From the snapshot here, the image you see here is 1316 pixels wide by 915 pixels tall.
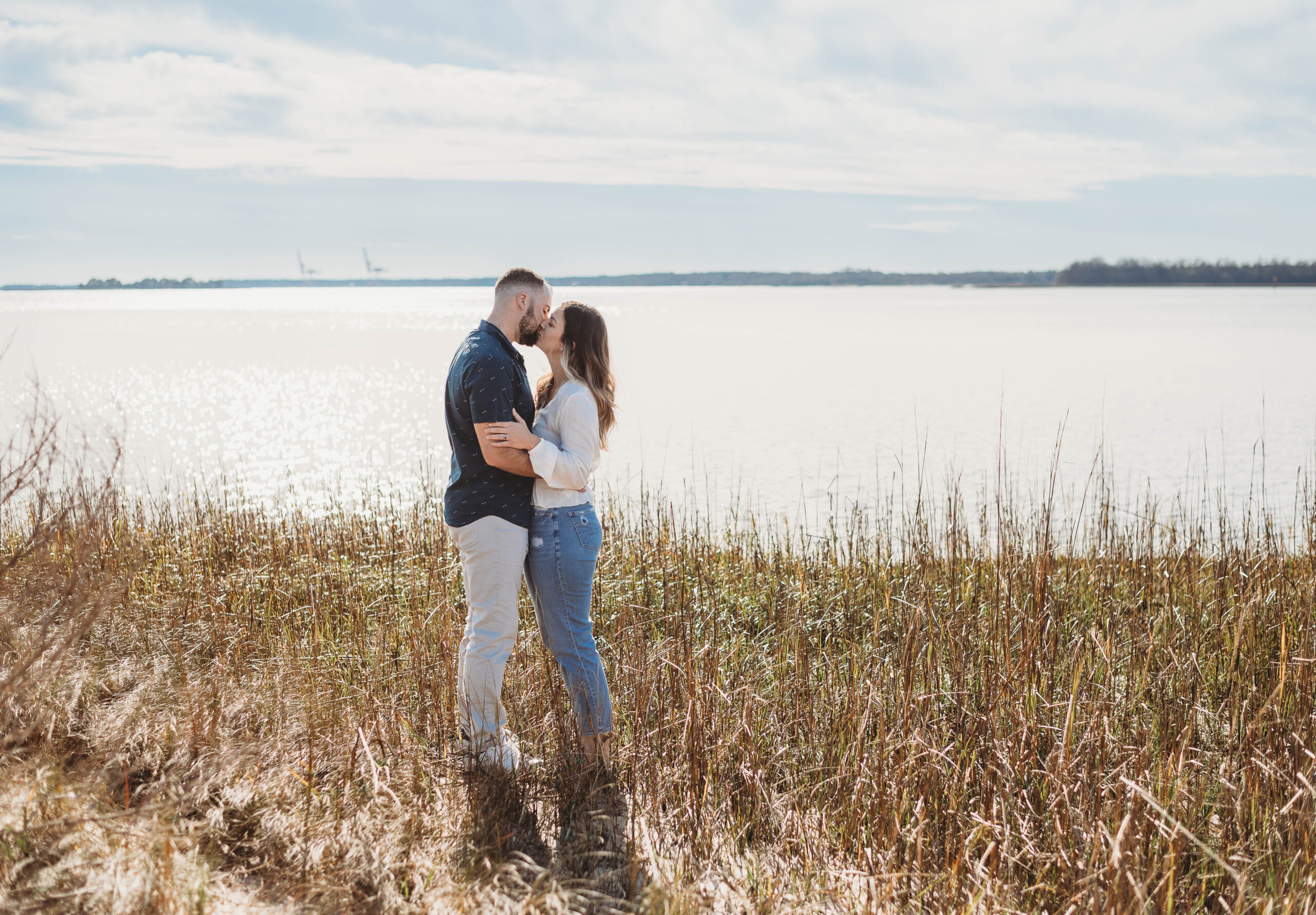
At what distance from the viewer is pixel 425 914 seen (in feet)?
8.40

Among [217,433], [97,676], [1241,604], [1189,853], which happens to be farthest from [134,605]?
[217,433]

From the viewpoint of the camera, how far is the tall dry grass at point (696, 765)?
2752mm

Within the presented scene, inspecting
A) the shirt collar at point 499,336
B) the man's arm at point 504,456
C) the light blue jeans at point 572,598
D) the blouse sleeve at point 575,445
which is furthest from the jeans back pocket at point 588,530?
the shirt collar at point 499,336

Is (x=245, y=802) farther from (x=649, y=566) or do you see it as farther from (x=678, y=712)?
(x=649, y=566)

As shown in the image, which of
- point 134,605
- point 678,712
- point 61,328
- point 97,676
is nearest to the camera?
point 678,712

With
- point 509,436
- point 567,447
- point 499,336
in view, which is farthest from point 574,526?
point 499,336

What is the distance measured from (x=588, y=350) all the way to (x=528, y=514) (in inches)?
25.6

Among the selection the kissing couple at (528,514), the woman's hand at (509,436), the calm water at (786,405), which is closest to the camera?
the woman's hand at (509,436)

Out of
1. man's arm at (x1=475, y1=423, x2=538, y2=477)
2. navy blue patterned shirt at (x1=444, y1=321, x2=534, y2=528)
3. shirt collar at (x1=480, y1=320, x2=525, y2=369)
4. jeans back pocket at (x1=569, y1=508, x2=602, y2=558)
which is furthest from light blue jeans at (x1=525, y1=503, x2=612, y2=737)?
shirt collar at (x1=480, y1=320, x2=525, y2=369)

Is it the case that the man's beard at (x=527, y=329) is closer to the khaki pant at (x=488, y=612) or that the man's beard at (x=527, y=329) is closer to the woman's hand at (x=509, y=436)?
the woman's hand at (x=509, y=436)

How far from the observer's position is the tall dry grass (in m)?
2.75

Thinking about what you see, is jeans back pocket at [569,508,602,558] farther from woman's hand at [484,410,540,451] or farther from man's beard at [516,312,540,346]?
man's beard at [516,312,540,346]

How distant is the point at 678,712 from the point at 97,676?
262cm

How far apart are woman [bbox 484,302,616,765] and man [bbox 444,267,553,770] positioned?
0.25 ft
